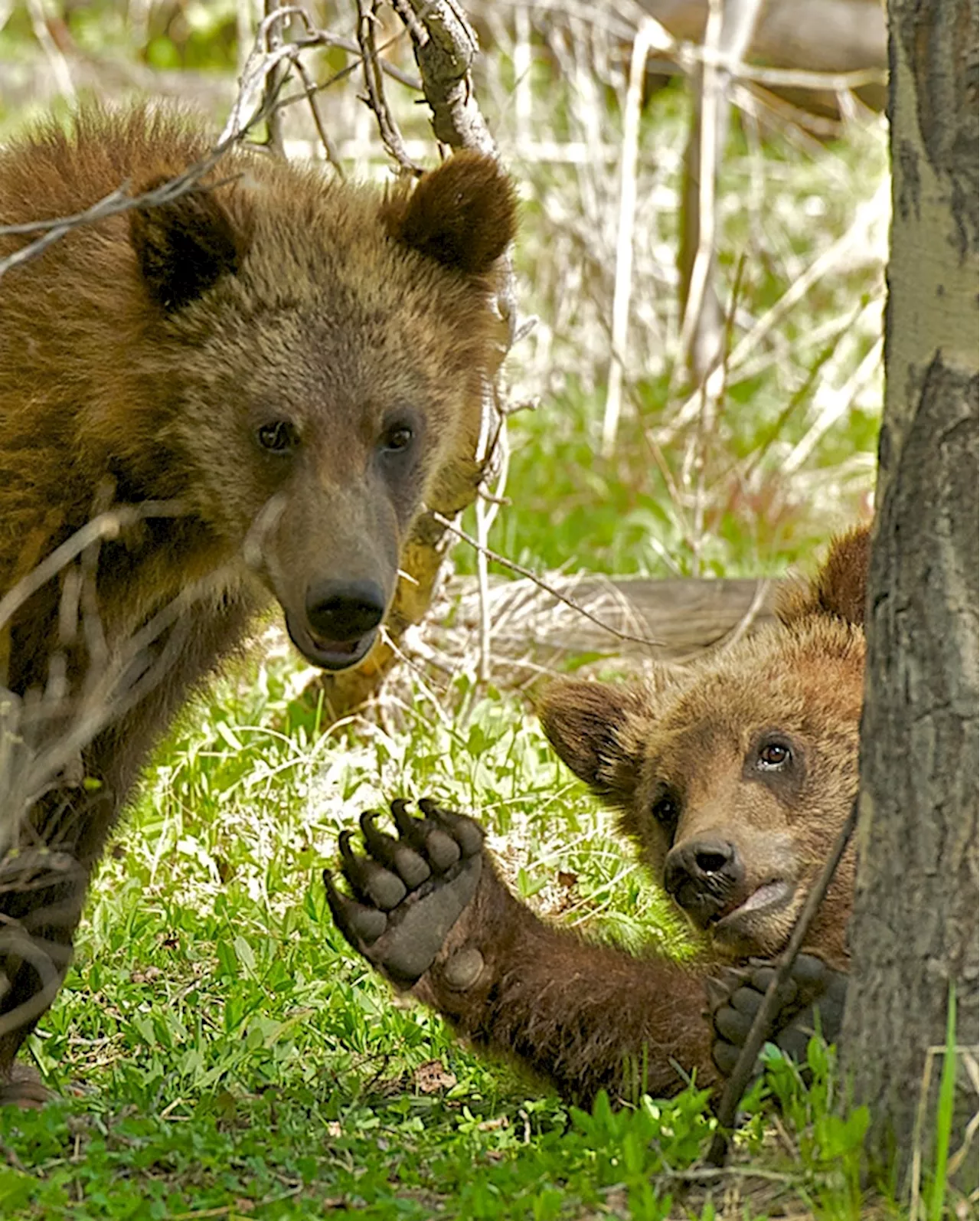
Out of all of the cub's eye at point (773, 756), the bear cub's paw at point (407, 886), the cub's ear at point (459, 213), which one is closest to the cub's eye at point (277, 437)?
the cub's ear at point (459, 213)

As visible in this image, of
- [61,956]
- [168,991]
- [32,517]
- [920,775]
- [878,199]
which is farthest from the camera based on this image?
[878,199]

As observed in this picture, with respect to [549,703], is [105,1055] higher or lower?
lower

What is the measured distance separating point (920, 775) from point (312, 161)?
2.57 metres

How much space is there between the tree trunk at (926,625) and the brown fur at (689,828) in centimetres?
85

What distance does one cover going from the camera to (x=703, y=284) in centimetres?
966

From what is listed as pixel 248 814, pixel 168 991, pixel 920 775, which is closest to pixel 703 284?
pixel 248 814

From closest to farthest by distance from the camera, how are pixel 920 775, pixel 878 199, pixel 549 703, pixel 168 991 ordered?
pixel 920 775, pixel 168 991, pixel 549 703, pixel 878 199

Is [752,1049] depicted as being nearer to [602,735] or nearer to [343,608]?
[343,608]

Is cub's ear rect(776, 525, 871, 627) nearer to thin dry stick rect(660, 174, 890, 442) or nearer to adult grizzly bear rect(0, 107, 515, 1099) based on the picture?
adult grizzly bear rect(0, 107, 515, 1099)

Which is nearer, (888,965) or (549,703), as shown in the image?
(888,965)

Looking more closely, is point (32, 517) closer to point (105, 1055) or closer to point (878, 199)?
point (105, 1055)

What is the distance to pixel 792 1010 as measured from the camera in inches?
136

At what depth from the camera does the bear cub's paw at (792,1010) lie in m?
3.41

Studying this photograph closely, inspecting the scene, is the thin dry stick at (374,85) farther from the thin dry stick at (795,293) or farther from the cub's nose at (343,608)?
the thin dry stick at (795,293)
